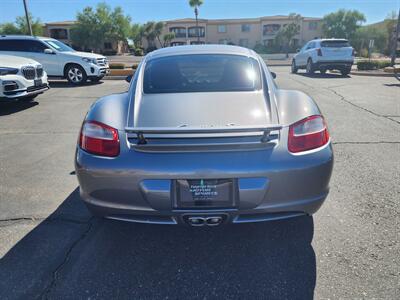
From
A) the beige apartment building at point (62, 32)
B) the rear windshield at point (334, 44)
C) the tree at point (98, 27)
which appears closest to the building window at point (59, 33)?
the beige apartment building at point (62, 32)

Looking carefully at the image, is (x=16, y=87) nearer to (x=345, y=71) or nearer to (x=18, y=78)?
(x=18, y=78)

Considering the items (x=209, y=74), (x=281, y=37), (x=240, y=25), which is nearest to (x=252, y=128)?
(x=209, y=74)

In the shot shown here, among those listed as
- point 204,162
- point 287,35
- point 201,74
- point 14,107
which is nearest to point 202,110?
point 204,162

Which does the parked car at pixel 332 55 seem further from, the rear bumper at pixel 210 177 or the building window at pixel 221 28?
the building window at pixel 221 28

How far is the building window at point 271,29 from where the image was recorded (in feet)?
214

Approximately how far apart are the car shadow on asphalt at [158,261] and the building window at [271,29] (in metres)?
69.1

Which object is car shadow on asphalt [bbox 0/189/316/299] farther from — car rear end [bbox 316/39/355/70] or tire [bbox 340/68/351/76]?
tire [bbox 340/68/351/76]

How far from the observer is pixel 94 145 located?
7.36ft

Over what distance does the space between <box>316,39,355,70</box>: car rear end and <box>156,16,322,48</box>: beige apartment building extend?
172 feet

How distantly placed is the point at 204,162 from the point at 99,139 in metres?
0.77

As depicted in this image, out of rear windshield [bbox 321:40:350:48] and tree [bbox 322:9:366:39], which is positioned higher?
tree [bbox 322:9:366:39]

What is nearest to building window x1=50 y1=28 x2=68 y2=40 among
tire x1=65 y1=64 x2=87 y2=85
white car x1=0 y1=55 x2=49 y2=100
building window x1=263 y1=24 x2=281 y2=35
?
building window x1=263 y1=24 x2=281 y2=35

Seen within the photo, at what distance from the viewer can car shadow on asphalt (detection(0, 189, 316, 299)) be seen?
82.4 inches

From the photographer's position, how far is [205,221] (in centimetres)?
216
